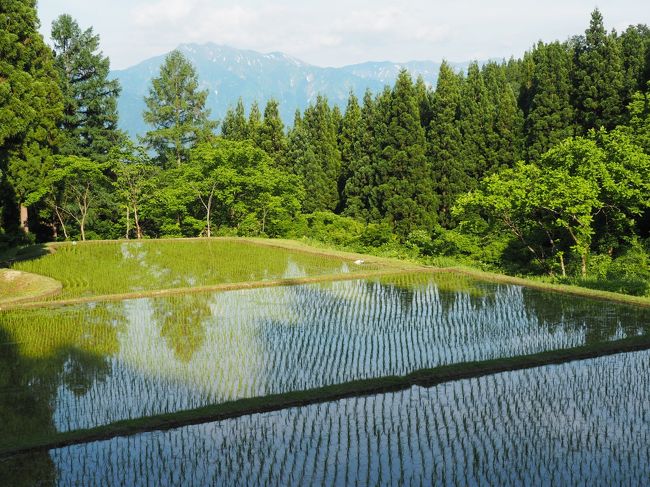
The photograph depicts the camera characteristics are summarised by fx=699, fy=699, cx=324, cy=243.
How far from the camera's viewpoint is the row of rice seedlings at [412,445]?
6.39m

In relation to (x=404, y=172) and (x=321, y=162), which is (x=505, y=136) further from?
(x=321, y=162)

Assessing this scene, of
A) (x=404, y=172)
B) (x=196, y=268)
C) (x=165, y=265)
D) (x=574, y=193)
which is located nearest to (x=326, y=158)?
(x=404, y=172)

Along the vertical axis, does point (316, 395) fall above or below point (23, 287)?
above

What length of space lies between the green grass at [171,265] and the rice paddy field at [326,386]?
1.29m

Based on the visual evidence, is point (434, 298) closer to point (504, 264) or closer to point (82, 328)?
point (82, 328)

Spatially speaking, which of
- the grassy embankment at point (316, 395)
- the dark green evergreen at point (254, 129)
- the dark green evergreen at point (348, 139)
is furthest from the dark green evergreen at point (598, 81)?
the grassy embankment at point (316, 395)

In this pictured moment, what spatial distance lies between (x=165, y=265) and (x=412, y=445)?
1621 centimetres

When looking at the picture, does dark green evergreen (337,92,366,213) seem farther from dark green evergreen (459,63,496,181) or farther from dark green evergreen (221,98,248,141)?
dark green evergreen (221,98,248,141)

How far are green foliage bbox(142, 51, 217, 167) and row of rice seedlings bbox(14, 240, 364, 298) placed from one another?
13.2 metres

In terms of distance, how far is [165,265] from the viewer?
72.5 ft

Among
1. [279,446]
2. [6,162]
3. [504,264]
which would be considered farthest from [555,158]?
[6,162]

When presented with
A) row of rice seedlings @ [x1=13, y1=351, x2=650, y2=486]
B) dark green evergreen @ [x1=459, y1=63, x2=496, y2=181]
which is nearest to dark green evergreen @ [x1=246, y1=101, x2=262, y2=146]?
dark green evergreen @ [x1=459, y1=63, x2=496, y2=181]

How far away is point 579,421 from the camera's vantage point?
25.3 ft

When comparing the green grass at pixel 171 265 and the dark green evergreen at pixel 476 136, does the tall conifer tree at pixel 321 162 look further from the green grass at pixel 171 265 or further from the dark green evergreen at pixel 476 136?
the green grass at pixel 171 265
